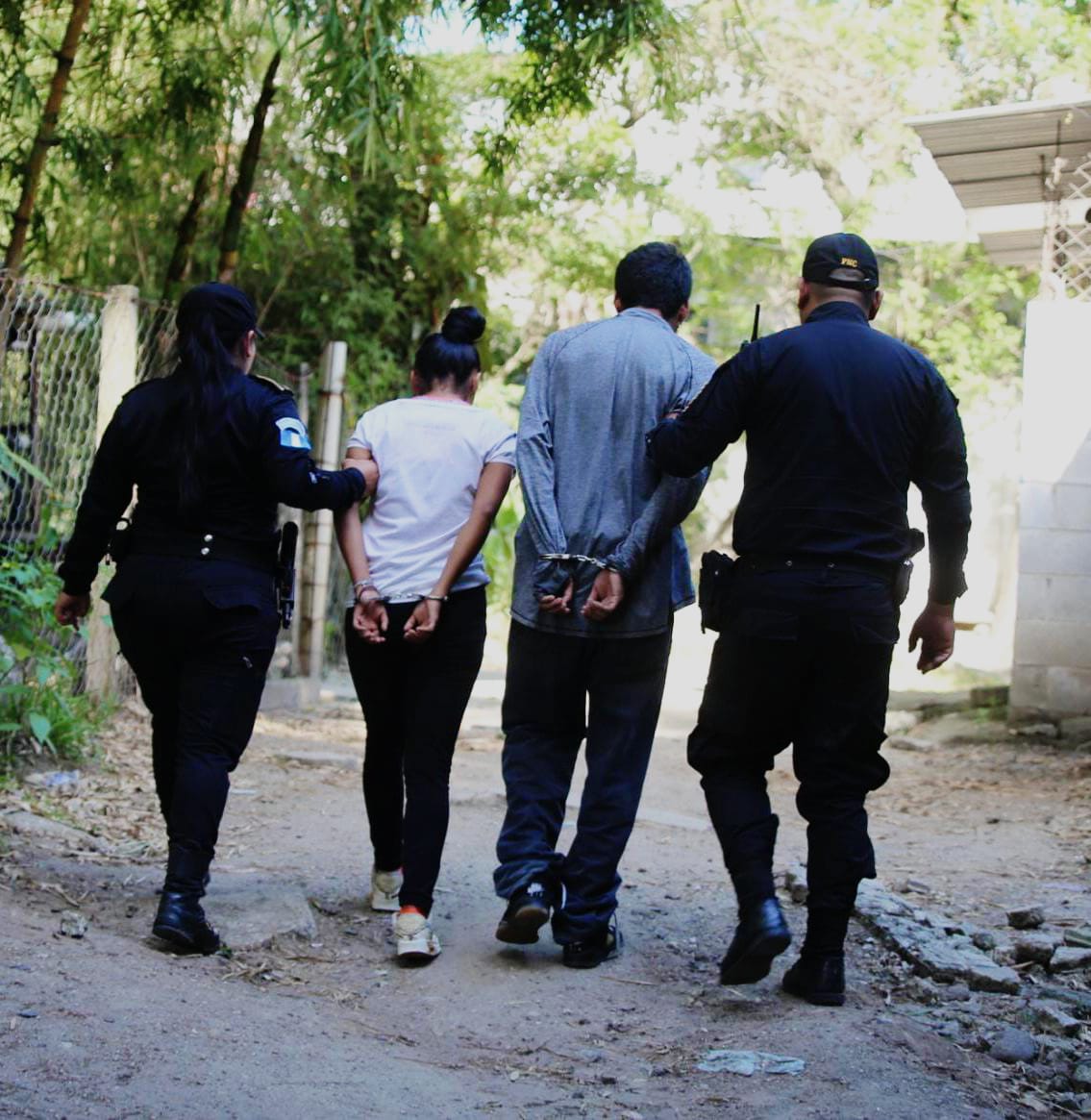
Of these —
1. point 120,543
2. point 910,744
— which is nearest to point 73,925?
point 120,543

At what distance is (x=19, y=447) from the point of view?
6242 mm

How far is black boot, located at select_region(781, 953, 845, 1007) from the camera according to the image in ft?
12.3

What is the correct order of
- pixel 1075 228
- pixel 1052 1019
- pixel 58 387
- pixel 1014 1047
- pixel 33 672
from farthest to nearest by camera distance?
pixel 1075 228
pixel 58 387
pixel 33 672
pixel 1052 1019
pixel 1014 1047

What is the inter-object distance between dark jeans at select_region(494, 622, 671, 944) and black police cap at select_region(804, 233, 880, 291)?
100cm

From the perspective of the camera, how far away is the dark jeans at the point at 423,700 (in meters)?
4.16

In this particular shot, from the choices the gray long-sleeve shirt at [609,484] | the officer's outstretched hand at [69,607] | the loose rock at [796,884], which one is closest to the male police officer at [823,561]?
the gray long-sleeve shirt at [609,484]

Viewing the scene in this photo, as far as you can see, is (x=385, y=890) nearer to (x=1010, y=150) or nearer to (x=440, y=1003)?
(x=440, y=1003)

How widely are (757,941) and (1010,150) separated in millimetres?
7811

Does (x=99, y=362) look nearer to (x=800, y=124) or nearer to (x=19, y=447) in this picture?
(x=19, y=447)

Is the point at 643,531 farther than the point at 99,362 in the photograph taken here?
No

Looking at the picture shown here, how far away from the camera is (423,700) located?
4.19m

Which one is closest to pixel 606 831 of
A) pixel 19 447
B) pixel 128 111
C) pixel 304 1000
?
pixel 304 1000

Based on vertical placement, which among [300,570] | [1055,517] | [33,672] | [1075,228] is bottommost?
[33,672]

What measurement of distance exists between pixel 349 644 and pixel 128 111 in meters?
4.66
